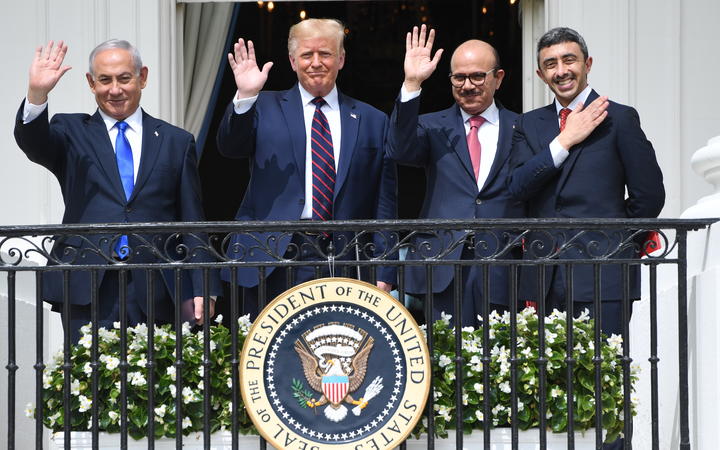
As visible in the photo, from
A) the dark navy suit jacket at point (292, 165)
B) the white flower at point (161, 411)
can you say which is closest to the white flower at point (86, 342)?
the white flower at point (161, 411)

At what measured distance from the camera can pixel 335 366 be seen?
214 inches

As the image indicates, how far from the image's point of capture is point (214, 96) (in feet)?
30.7

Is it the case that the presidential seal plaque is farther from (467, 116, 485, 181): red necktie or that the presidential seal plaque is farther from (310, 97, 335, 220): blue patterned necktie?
(467, 116, 485, 181): red necktie

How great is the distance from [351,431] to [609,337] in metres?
1.26

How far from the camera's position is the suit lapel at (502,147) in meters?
6.44

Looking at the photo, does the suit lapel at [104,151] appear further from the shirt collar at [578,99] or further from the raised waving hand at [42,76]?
A: the shirt collar at [578,99]

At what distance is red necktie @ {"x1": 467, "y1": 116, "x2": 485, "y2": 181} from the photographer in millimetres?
6512

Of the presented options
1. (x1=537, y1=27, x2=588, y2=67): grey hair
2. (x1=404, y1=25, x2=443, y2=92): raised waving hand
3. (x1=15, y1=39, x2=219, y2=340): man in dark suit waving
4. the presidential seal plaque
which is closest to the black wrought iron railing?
the presidential seal plaque

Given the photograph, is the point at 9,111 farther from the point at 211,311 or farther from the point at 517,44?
the point at 517,44

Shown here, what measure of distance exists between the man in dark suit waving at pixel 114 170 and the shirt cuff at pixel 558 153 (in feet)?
5.36

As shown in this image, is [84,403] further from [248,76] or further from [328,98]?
[328,98]

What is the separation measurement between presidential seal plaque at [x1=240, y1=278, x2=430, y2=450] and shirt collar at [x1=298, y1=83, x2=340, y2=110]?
4.53ft

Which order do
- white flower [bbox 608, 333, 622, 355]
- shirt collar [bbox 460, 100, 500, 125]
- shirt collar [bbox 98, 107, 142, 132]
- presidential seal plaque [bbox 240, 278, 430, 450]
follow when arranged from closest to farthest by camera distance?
presidential seal plaque [bbox 240, 278, 430, 450], white flower [bbox 608, 333, 622, 355], shirt collar [bbox 98, 107, 142, 132], shirt collar [bbox 460, 100, 500, 125]

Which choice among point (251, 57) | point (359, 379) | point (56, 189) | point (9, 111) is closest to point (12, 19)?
point (9, 111)
